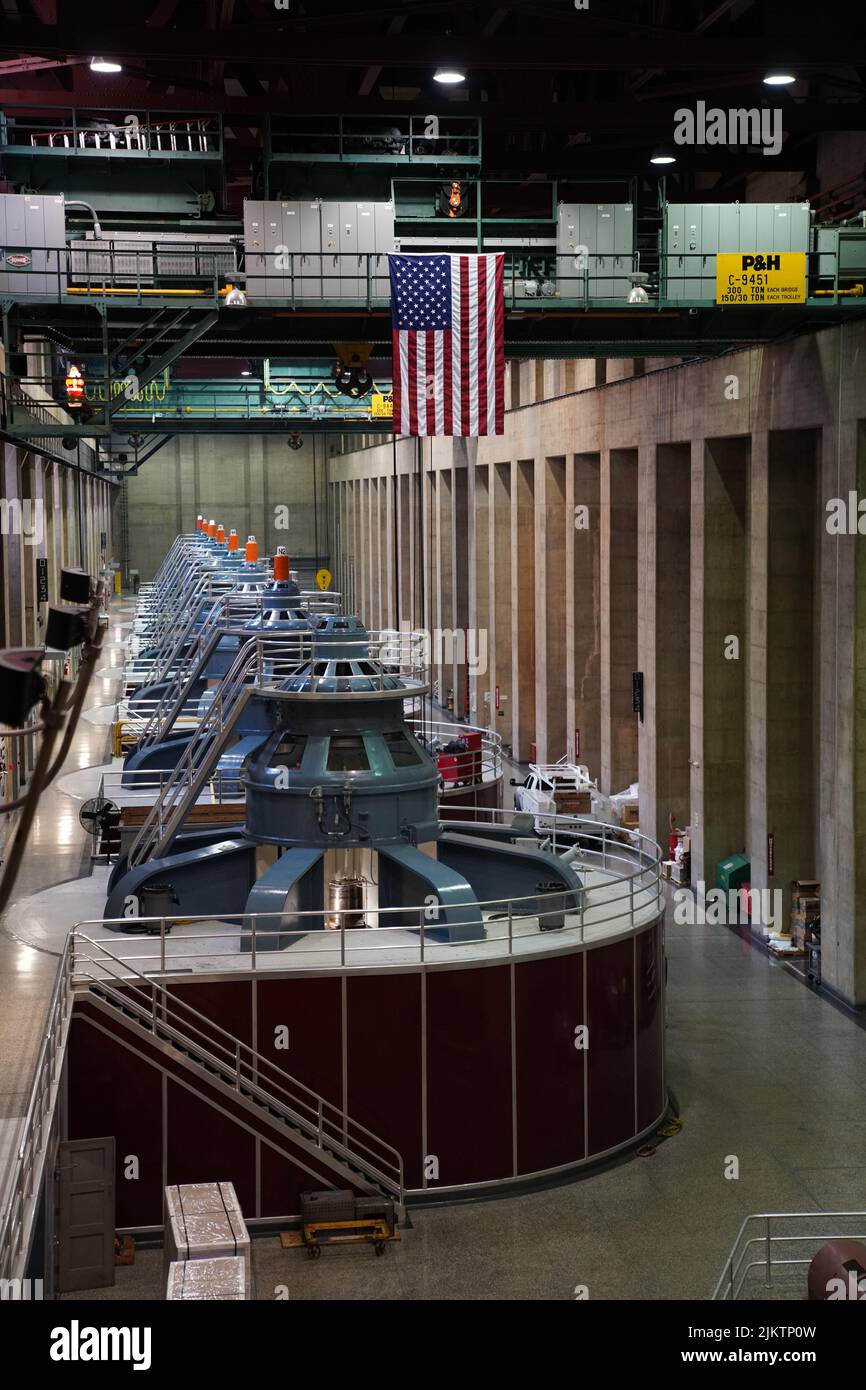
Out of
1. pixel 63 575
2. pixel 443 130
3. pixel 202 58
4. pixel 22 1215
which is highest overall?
pixel 443 130

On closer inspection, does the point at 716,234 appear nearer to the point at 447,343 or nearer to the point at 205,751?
the point at 447,343

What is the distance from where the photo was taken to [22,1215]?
408 inches

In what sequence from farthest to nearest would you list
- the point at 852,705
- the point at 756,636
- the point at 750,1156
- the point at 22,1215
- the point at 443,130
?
the point at 443,130 → the point at 756,636 → the point at 852,705 → the point at 750,1156 → the point at 22,1215

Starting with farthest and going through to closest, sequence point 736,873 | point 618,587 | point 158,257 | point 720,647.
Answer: point 618,587, point 720,647, point 158,257, point 736,873

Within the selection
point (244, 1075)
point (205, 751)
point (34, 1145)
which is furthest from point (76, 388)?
point (34, 1145)

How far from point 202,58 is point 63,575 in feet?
54.9

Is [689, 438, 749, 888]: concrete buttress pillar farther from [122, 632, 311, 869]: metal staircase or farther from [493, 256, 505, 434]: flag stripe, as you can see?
[122, 632, 311, 869]: metal staircase

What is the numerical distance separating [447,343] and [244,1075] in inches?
453

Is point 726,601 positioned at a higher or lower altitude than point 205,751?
higher

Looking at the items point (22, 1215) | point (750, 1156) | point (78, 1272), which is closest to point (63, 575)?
point (22, 1215)

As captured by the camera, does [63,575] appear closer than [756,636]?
Yes

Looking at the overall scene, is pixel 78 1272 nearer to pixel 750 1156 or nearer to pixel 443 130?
pixel 750 1156

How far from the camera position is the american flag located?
23516 millimetres

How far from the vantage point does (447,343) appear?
23797 millimetres
